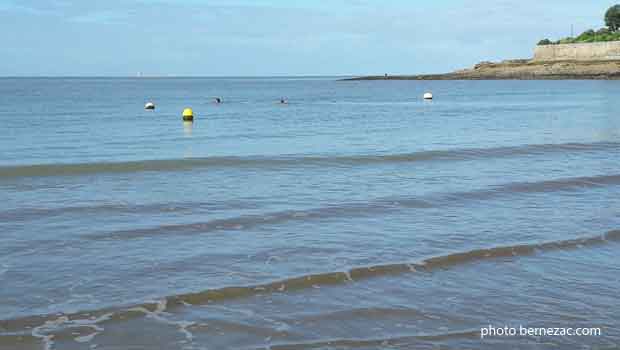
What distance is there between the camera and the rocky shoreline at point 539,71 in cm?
11425

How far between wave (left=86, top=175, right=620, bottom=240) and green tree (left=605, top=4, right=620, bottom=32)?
14339 centimetres

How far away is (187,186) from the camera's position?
1455 cm

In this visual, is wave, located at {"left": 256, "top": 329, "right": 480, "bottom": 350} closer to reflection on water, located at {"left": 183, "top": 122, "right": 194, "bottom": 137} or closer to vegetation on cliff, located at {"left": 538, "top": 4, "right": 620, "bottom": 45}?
reflection on water, located at {"left": 183, "top": 122, "right": 194, "bottom": 137}

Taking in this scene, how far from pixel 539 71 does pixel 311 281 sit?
127969 millimetres

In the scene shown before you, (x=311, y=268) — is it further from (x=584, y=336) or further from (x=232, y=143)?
(x=232, y=143)

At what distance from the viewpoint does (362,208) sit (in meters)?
11.9

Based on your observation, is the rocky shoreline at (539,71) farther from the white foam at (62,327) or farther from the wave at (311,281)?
the white foam at (62,327)

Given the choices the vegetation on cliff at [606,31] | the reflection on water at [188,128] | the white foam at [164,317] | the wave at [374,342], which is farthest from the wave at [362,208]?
the vegetation on cliff at [606,31]

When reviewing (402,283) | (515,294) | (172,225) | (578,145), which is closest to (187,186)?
(172,225)

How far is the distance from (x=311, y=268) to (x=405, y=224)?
2.95m

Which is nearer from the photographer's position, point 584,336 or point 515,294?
point 584,336

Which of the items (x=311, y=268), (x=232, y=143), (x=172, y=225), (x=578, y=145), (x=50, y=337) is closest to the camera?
(x=50, y=337)

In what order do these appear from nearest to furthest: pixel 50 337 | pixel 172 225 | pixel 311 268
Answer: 1. pixel 50 337
2. pixel 311 268
3. pixel 172 225

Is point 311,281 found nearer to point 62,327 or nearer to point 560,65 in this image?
point 62,327
